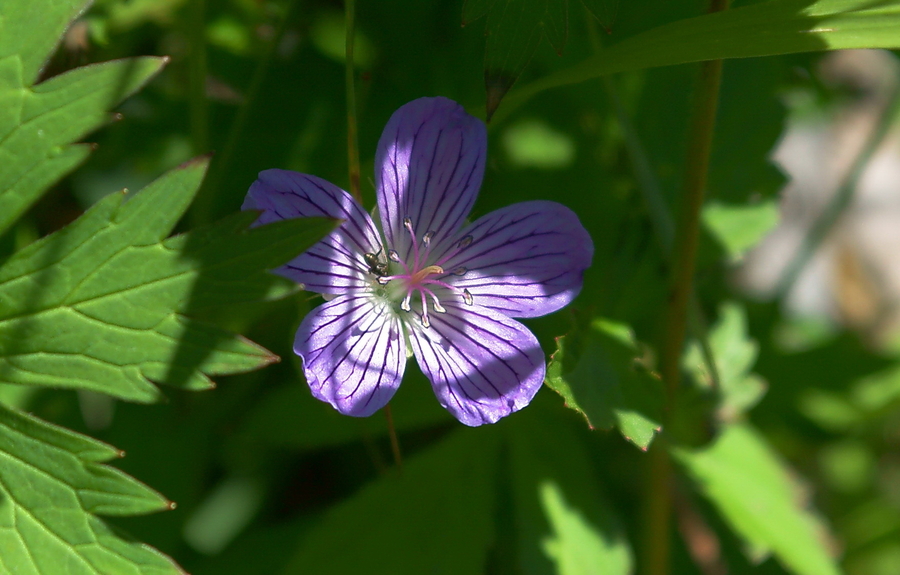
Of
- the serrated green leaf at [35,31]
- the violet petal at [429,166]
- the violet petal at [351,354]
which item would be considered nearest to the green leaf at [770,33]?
the violet petal at [429,166]

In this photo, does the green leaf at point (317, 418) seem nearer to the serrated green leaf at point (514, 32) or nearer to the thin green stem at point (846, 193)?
the serrated green leaf at point (514, 32)

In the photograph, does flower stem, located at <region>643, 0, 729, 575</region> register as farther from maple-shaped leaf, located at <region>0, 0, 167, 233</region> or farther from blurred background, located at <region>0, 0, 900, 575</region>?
maple-shaped leaf, located at <region>0, 0, 167, 233</region>

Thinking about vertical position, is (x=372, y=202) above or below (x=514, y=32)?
below

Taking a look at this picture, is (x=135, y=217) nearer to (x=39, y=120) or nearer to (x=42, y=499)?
(x=39, y=120)

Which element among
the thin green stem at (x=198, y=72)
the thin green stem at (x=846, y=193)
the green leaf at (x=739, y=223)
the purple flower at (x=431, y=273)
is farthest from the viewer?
the thin green stem at (x=846, y=193)

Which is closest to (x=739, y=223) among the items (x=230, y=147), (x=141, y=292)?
(x=230, y=147)

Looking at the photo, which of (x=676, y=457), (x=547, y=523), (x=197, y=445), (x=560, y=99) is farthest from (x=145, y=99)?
(x=676, y=457)

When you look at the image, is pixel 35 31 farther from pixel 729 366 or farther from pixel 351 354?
pixel 729 366

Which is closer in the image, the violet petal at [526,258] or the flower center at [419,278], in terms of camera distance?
the violet petal at [526,258]
